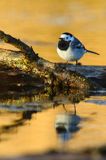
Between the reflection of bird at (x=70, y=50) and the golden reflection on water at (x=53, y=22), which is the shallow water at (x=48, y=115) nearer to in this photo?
the golden reflection on water at (x=53, y=22)

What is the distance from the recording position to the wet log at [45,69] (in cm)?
1209

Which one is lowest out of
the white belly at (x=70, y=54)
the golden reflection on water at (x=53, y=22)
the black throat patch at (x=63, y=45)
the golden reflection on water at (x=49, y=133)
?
the golden reflection on water at (x=49, y=133)

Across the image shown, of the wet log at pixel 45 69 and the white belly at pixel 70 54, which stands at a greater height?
the white belly at pixel 70 54

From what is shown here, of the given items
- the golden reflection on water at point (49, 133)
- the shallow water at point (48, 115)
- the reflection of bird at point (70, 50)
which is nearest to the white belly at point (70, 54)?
the reflection of bird at point (70, 50)

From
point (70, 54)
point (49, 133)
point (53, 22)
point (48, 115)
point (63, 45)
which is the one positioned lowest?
point (49, 133)

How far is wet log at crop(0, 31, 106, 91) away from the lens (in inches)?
476

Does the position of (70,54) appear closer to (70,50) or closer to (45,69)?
(70,50)

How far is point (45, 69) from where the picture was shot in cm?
1216

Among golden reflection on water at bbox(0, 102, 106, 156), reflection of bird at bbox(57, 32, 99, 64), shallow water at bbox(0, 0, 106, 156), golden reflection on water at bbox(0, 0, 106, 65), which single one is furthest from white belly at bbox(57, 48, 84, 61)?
golden reflection on water at bbox(0, 0, 106, 65)

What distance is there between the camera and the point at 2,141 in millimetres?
8523

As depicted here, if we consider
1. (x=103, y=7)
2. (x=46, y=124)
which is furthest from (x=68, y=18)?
(x=46, y=124)

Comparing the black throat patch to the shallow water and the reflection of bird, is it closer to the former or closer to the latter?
the reflection of bird

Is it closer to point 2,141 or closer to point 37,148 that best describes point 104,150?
point 37,148

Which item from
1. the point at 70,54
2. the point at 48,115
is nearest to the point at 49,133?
the point at 48,115
